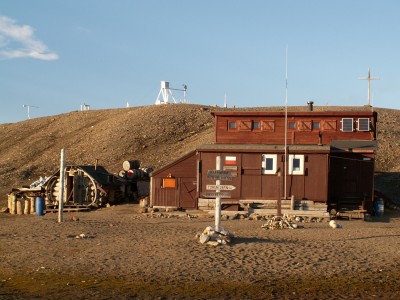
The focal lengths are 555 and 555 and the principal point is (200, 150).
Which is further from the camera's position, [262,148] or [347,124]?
[347,124]

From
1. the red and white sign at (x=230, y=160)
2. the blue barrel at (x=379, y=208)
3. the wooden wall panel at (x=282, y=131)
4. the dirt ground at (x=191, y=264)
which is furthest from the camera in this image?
the wooden wall panel at (x=282, y=131)

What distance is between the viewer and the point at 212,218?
32.4 meters

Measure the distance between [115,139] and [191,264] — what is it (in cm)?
5529

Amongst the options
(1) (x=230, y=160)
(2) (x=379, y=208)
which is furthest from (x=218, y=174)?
(2) (x=379, y=208)

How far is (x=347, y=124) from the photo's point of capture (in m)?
39.3

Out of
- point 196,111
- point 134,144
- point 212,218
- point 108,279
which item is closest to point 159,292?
point 108,279

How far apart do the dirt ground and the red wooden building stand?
25.8 ft

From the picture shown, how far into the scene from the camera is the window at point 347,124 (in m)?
39.2

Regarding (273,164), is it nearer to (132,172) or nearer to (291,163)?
(291,163)

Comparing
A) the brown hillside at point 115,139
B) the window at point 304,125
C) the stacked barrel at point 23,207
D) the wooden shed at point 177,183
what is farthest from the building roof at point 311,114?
the stacked barrel at point 23,207

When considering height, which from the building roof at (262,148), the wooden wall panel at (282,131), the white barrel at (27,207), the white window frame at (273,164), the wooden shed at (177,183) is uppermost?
the wooden wall panel at (282,131)

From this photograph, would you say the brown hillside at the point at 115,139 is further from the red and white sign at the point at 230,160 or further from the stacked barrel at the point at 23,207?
the red and white sign at the point at 230,160

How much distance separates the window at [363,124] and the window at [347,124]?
0.48 m

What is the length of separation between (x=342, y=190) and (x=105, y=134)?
44.9 metres
